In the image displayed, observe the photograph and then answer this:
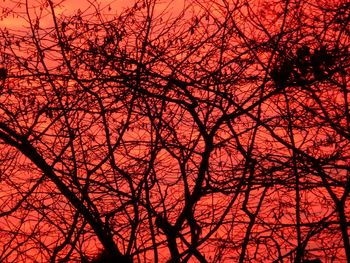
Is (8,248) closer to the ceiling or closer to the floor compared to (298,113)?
closer to the floor

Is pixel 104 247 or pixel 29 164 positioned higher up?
pixel 29 164

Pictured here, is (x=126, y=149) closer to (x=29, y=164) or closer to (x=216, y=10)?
(x=29, y=164)

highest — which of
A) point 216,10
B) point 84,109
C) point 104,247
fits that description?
point 216,10

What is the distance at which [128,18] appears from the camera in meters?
6.59

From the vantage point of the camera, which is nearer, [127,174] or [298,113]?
[127,174]

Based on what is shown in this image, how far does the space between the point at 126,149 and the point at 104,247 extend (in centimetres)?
100

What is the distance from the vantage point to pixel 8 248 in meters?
6.31

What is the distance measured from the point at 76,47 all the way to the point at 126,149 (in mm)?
1122

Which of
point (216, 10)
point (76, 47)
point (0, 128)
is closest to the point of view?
point (0, 128)

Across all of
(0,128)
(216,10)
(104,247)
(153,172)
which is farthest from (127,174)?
(216,10)

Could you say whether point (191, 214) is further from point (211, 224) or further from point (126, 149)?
point (126, 149)

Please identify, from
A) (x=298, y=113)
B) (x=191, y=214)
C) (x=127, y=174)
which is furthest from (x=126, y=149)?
(x=298, y=113)

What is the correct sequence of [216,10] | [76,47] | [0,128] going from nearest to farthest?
[0,128] < [76,47] < [216,10]

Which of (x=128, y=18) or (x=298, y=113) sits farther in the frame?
(x=298, y=113)
